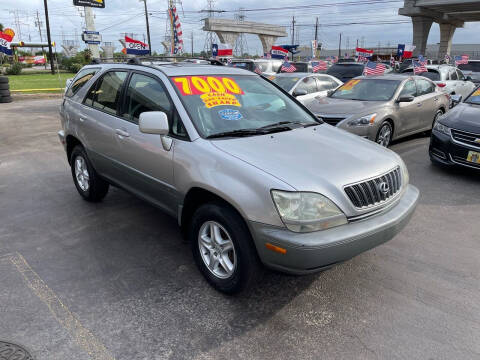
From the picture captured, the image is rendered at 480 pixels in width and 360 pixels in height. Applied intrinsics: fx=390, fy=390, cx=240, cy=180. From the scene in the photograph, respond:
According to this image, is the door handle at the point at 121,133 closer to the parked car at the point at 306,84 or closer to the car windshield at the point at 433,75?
the parked car at the point at 306,84

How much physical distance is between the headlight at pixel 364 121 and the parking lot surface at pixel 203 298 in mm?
2660

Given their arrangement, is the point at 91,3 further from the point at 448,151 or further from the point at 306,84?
the point at 448,151

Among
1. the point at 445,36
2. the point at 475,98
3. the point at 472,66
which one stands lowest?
the point at 475,98

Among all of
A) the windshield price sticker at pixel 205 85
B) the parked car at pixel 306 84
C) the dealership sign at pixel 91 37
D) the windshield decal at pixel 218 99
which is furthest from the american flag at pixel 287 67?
the windshield decal at pixel 218 99

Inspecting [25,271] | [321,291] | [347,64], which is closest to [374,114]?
[321,291]

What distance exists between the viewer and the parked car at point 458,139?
5.77 metres

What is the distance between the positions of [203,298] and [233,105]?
1739mm

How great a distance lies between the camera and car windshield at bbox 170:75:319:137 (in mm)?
3416

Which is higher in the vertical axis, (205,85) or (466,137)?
(205,85)

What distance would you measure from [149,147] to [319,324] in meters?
2.10

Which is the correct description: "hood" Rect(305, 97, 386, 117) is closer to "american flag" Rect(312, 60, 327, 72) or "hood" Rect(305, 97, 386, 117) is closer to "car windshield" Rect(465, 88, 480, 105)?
"car windshield" Rect(465, 88, 480, 105)

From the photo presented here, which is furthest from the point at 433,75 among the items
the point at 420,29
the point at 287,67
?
the point at 420,29

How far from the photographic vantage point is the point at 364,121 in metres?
7.16

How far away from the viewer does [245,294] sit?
3148 millimetres
